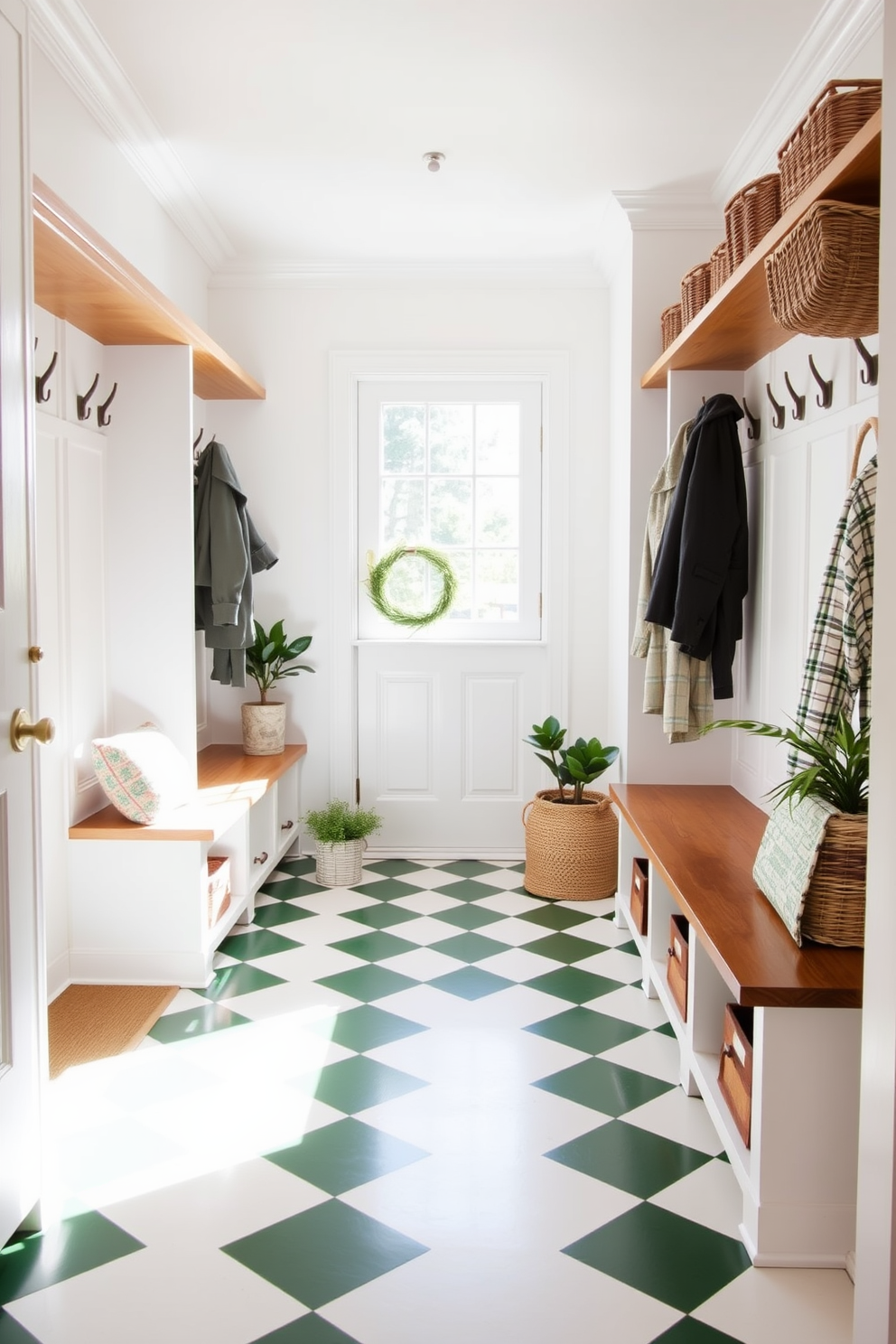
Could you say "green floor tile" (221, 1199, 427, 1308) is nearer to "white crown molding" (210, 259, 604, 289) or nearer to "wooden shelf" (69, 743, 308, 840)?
"wooden shelf" (69, 743, 308, 840)

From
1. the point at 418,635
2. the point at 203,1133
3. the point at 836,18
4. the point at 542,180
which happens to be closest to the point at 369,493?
the point at 418,635

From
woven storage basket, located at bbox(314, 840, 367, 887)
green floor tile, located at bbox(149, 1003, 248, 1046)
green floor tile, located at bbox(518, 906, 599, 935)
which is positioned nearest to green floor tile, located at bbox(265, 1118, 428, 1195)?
green floor tile, located at bbox(149, 1003, 248, 1046)

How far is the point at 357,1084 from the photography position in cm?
261

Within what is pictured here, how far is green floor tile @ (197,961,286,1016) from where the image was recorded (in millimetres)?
3193

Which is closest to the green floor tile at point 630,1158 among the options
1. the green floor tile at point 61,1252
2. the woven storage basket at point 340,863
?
the green floor tile at point 61,1252

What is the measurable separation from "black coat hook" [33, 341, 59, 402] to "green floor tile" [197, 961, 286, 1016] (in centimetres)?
181

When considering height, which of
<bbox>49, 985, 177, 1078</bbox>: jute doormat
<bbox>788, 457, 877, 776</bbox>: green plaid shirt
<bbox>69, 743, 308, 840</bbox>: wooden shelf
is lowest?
<bbox>49, 985, 177, 1078</bbox>: jute doormat

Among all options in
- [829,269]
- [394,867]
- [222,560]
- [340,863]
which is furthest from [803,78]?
[394,867]

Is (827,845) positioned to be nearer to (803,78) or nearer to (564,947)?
(564,947)

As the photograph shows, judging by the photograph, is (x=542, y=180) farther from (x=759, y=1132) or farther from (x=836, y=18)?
(x=759, y=1132)

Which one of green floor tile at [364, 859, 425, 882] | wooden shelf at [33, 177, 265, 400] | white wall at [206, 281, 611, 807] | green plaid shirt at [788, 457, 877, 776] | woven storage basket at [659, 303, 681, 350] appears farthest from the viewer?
white wall at [206, 281, 611, 807]

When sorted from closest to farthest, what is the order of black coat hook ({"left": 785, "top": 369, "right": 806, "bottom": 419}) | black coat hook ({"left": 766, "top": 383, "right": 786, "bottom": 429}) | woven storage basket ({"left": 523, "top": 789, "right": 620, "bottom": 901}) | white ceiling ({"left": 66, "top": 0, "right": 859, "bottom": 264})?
white ceiling ({"left": 66, "top": 0, "right": 859, "bottom": 264})
black coat hook ({"left": 785, "top": 369, "right": 806, "bottom": 419})
black coat hook ({"left": 766, "top": 383, "right": 786, "bottom": 429})
woven storage basket ({"left": 523, "top": 789, "right": 620, "bottom": 901})

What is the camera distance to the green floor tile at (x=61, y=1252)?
1.84 meters

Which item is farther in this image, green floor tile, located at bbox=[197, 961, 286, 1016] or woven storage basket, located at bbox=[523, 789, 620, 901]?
woven storage basket, located at bbox=[523, 789, 620, 901]
